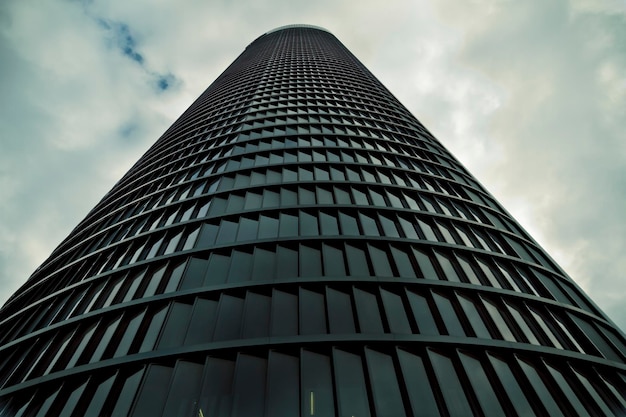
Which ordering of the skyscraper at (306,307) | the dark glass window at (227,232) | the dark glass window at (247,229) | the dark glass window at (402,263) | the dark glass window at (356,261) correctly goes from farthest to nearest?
the dark glass window at (247,229)
the dark glass window at (227,232)
the dark glass window at (402,263)
the dark glass window at (356,261)
the skyscraper at (306,307)

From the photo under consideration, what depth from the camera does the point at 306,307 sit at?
44.1 feet

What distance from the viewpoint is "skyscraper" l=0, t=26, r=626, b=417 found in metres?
10.6

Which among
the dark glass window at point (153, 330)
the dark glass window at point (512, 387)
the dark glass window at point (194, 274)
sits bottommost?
the dark glass window at point (512, 387)

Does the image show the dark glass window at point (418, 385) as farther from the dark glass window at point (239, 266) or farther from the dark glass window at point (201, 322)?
the dark glass window at point (239, 266)

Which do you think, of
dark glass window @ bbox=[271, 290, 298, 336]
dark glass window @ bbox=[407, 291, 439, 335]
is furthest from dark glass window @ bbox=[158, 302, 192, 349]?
dark glass window @ bbox=[407, 291, 439, 335]

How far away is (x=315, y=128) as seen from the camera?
31.2m

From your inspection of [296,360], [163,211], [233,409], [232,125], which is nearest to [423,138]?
[232,125]

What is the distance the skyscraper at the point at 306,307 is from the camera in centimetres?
1065

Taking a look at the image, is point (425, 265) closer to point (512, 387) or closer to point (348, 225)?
point (348, 225)

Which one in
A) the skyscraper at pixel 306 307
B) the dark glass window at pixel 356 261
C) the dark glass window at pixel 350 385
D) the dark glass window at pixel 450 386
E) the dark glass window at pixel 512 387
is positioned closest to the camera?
the dark glass window at pixel 350 385

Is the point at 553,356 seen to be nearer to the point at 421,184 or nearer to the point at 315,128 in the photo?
the point at 421,184

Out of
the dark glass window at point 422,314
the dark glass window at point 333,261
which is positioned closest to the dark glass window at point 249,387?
the dark glass window at point 333,261

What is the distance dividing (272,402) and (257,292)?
5058mm

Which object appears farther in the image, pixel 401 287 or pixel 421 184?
pixel 421 184
